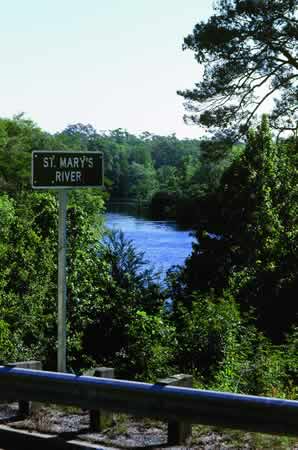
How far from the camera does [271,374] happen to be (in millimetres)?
8562

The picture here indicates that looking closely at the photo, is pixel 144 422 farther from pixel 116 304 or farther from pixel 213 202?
pixel 213 202

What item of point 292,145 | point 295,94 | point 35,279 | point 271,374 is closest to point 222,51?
point 295,94

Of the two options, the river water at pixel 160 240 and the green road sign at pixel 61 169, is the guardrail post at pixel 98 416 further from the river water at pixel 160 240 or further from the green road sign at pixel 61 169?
the river water at pixel 160 240

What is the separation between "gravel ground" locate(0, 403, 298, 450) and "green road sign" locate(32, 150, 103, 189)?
190 centimetres

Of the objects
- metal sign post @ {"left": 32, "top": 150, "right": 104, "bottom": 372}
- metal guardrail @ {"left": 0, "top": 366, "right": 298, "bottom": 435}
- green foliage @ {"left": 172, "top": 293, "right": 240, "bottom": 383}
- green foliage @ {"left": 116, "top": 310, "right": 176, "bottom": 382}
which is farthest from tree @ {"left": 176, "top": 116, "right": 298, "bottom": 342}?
metal guardrail @ {"left": 0, "top": 366, "right": 298, "bottom": 435}

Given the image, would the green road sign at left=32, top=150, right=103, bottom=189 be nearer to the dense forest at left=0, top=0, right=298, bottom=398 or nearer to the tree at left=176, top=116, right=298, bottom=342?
the dense forest at left=0, top=0, right=298, bottom=398

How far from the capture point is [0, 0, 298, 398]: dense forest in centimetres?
1274

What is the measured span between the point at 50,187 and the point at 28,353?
31.7 feet

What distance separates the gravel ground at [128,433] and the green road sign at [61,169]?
1900 millimetres

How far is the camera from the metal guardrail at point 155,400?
4.48m

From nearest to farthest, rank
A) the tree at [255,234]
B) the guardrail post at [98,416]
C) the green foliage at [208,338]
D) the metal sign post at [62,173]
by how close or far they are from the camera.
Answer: the guardrail post at [98,416], the metal sign post at [62,173], the green foliage at [208,338], the tree at [255,234]

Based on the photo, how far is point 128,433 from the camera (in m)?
5.37

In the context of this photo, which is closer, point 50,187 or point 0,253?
point 50,187

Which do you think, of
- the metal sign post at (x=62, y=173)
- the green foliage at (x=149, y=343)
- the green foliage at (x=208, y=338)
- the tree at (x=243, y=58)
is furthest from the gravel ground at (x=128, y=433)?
the tree at (x=243, y=58)
